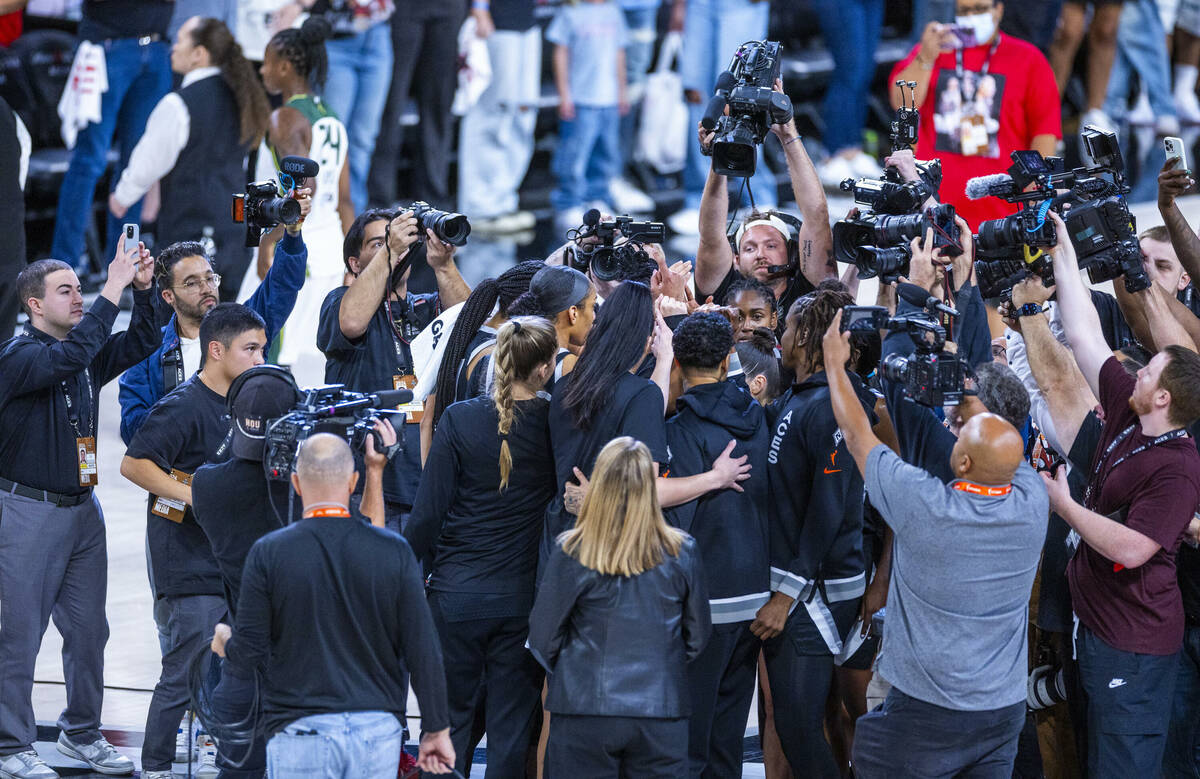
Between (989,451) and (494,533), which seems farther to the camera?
(494,533)

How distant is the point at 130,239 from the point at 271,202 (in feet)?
1.68

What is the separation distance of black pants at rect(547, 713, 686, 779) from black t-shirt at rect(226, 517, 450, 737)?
0.36m

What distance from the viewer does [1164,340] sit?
206 inches

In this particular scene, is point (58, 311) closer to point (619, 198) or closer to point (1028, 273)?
point (1028, 273)

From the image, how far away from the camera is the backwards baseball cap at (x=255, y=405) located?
4.51 meters

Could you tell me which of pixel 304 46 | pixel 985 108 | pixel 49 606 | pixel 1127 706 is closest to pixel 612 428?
pixel 1127 706

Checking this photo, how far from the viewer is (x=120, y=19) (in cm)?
959

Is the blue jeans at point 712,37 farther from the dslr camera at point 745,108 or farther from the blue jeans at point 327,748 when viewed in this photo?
the blue jeans at point 327,748

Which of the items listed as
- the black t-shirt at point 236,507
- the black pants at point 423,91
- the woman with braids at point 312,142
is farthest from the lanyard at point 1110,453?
the black pants at point 423,91

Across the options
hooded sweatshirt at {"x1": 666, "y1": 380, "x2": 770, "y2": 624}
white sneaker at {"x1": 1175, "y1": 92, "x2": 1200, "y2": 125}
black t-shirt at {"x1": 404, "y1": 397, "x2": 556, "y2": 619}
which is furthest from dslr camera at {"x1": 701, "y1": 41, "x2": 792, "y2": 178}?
white sneaker at {"x1": 1175, "y1": 92, "x2": 1200, "y2": 125}

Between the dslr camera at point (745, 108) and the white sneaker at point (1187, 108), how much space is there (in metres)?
8.73

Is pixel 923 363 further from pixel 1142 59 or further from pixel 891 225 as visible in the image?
pixel 1142 59

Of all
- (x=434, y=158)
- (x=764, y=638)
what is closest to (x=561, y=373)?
(x=764, y=638)

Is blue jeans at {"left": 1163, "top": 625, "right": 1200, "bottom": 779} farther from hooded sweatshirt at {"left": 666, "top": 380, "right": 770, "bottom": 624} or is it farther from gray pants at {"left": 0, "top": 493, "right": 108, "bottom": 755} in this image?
gray pants at {"left": 0, "top": 493, "right": 108, "bottom": 755}
